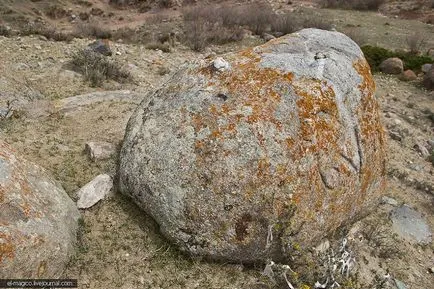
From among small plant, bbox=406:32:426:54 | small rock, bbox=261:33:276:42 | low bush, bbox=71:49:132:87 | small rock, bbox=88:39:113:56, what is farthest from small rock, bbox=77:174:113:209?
small plant, bbox=406:32:426:54

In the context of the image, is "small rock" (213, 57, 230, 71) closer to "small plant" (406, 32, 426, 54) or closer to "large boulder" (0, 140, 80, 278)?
"large boulder" (0, 140, 80, 278)

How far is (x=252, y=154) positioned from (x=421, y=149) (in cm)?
553

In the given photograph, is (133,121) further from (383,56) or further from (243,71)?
(383,56)

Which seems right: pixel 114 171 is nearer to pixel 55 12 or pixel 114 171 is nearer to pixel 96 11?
pixel 55 12

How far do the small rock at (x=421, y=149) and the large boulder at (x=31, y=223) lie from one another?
21.9 ft

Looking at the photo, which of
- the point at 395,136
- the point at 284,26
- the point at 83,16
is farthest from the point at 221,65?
the point at 83,16

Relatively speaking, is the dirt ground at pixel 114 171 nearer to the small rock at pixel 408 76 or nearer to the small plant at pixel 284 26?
the small rock at pixel 408 76

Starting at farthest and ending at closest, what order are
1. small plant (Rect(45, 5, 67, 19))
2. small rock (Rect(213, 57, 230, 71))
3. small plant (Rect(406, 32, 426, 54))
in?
small plant (Rect(45, 5, 67, 19)), small plant (Rect(406, 32, 426, 54)), small rock (Rect(213, 57, 230, 71))

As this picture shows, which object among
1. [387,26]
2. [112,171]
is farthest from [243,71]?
[387,26]

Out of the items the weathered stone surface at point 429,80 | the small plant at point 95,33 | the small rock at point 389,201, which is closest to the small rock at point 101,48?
the small plant at point 95,33

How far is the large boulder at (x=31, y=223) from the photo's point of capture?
335 cm

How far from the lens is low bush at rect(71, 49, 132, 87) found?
8.42 m

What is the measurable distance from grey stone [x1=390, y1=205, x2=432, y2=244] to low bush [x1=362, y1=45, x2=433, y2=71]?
24.6ft

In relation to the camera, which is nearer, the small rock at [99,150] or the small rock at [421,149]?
the small rock at [99,150]
